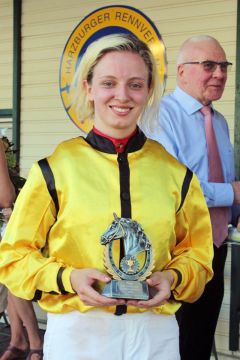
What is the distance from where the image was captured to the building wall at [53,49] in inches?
156

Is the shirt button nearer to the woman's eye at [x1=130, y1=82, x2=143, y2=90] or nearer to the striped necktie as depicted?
the woman's eye at [x1=130, y1=82, x2=143, y2=90]

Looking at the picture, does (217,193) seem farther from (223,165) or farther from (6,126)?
(6,126)

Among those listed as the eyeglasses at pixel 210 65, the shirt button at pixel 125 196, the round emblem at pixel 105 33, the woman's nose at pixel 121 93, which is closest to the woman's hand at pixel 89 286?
the shirt button at pixel 125 196

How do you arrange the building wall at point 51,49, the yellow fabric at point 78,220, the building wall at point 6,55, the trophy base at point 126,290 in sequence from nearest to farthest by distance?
the trophy base at point 126,290
the yellow fabric at point 78,220
the building wall at point 51,49
the building wall at point 6,55

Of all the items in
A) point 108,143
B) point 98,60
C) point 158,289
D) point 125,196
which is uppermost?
point 98,60

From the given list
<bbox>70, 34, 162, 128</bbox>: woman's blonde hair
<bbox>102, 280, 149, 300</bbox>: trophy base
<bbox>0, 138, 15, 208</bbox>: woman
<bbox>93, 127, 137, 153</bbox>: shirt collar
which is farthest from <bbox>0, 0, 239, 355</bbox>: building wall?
<bbox>102, 280, 149, 300</bbox>: trophy base

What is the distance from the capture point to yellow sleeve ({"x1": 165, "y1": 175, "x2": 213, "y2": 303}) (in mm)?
1689

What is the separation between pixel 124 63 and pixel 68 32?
3.16 metres

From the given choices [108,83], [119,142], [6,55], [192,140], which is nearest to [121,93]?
[108,83]

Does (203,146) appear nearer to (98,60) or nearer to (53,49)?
(98,60)

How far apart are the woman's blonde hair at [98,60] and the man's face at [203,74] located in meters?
1.08

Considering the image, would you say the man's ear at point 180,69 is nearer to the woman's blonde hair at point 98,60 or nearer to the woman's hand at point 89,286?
the woman's blonde hair at point 98,60

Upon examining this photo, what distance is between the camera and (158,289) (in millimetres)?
1548

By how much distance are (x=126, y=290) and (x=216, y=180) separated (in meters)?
1.40
